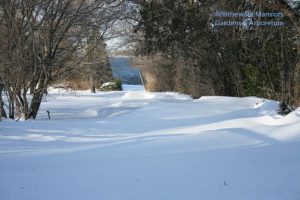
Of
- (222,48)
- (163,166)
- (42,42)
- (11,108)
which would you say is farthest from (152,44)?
(163,166)

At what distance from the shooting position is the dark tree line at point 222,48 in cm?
1421

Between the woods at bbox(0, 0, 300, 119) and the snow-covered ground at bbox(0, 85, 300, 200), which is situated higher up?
the woods at bbox(0, 0, 300, 119)

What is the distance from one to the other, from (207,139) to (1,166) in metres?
2.83

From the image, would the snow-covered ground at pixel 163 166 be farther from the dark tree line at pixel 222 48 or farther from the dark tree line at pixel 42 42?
the dark tree line at pixel 222 48

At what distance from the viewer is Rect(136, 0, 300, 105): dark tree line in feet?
46.6

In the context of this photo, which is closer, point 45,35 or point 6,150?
point 6,150

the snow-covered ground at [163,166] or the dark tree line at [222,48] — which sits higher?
the dark tree line at [222,48]

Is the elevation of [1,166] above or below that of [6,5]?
below

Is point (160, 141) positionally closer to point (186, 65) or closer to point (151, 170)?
point (151, 170)

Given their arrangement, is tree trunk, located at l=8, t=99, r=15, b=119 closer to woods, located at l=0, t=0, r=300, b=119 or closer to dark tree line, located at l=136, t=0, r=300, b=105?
woods, located at l=0, t=0, r=300, b=119

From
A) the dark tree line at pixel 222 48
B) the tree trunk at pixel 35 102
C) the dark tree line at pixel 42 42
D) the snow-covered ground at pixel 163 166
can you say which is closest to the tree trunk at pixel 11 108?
the dark tree line at pixel 42 42

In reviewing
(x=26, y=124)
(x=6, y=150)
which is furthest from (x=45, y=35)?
(x=6, y=150)

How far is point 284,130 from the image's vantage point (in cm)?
674

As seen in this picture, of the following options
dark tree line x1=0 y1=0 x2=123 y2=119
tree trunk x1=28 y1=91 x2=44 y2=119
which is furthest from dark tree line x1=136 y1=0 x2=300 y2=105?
tree trunk x1=28 y1=91 x2=44 y2=119
